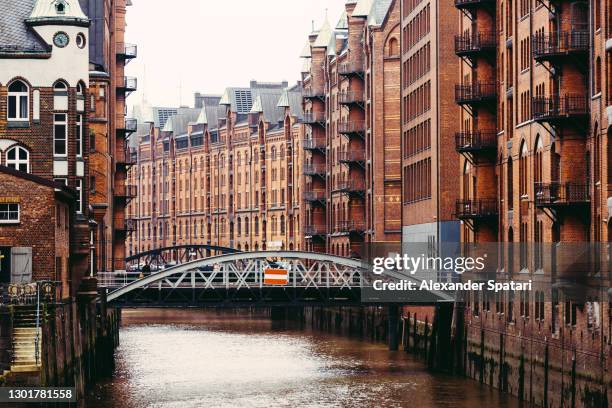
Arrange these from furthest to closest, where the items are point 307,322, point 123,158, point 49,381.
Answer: point 307,322
point 123,158
point 49,381

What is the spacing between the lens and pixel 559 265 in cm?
4903

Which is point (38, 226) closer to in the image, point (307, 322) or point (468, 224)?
point (468, 224)

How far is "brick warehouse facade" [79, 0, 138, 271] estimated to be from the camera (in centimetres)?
7688

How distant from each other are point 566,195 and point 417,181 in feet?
113

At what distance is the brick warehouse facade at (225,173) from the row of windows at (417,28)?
40.4m

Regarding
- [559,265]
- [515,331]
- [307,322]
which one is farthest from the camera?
[307,322]

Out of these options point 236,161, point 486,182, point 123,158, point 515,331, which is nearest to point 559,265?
point 515,331

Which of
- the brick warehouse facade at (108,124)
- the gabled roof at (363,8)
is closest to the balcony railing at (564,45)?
the brick warehouse facade at (108,124)

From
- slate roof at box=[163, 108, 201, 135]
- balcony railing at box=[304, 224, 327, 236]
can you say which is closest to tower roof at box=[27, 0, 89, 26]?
balcony railing at box=[304, 224, 327, 236]

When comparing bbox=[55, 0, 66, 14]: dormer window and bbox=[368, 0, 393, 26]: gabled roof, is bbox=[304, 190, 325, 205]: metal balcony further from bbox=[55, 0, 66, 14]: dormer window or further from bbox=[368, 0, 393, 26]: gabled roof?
bbox=[55, 0, 66, 14]: dormer window

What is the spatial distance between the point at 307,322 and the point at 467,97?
44.8m

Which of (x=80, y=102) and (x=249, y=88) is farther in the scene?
(x=249, y=88)

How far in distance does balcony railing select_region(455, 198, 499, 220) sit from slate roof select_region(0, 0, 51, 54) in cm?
1685

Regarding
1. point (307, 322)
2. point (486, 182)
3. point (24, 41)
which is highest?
point (24, 41)
